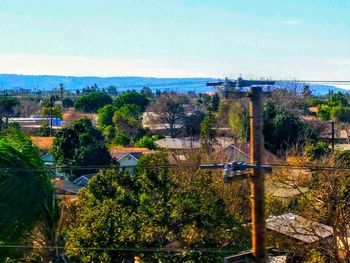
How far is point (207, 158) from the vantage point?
20.9 metres

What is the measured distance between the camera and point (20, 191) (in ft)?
40.4

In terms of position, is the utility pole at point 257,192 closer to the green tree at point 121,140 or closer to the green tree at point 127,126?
the green tree at point 121,140

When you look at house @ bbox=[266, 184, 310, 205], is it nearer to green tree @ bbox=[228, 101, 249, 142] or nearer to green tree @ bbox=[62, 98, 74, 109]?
green tree @ bbox=[228, 101, 249, 142]

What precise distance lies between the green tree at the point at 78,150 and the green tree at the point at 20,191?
15.0 m

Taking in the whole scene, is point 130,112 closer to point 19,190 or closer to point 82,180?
point 82,180

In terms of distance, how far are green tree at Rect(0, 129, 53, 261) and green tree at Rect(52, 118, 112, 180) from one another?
14984 mm

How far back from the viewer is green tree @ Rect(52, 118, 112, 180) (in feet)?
92.7

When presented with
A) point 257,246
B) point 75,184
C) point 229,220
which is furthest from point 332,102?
point 257,246

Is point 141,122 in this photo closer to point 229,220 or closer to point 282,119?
point 282,119

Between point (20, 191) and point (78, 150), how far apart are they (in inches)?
644

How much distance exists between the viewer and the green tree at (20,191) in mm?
12193

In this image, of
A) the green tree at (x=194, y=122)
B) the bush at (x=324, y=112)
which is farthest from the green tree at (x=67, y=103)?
the bush at (x=324, y=112)

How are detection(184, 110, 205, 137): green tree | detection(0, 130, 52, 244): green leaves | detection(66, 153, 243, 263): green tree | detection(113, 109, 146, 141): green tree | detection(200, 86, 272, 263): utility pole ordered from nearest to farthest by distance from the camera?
detection(200, 86, 272, 263): utility pole
detection(0, 130, 52, 244): green leaves
detection(66, 153, 243, 263): green tree
detection(113, 109, 146, 141): green tree
detection(184, 110, 205, 137): green tree

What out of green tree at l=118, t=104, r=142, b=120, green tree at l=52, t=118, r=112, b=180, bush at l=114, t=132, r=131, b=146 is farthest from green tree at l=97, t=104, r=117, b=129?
green tree at l=52, t=118, r=112, b=180
